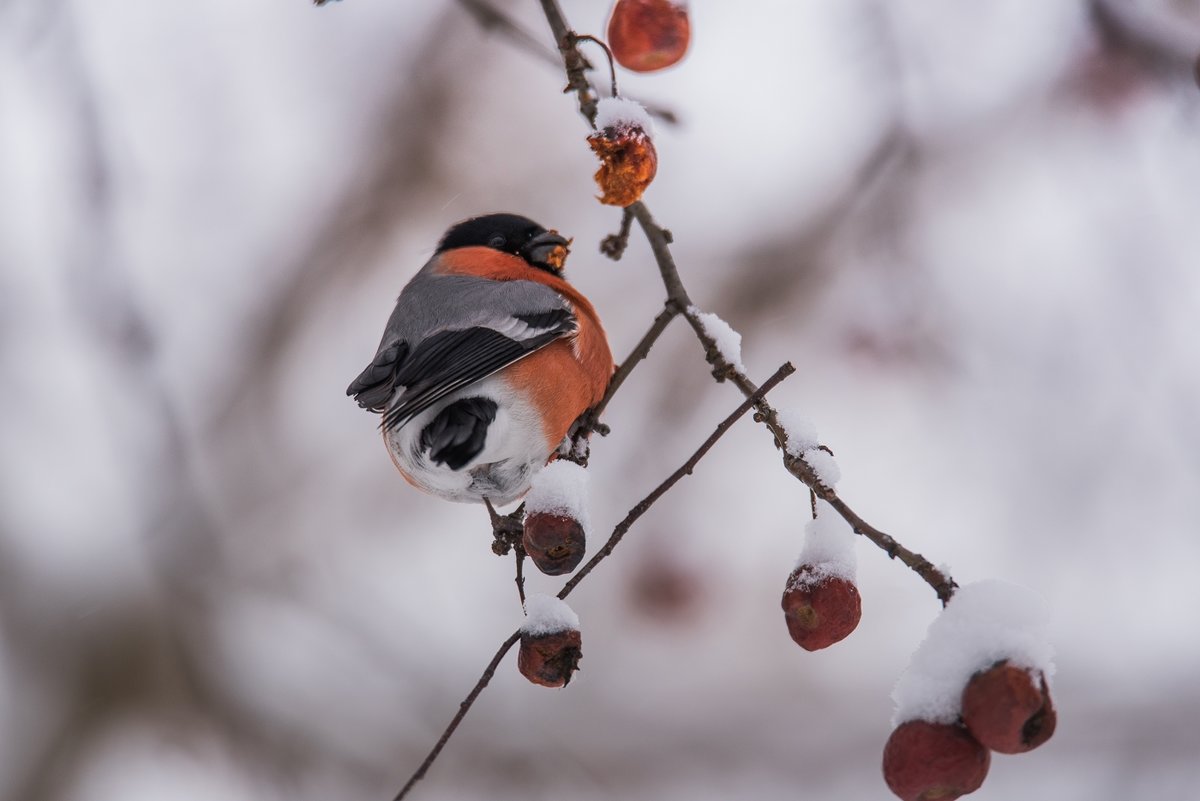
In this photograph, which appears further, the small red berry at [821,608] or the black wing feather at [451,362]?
the black wing feather at [451,362]

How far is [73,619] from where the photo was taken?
11.7 feet

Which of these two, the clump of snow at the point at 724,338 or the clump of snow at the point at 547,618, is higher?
the clump of snow at the point at 724,338

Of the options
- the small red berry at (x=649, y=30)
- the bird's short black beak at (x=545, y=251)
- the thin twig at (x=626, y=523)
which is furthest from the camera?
the bird's short black beak at (x=545, y=251)

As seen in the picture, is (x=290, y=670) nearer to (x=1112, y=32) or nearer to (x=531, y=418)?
(x=531, y=418)

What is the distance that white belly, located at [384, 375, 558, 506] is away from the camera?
1946mm

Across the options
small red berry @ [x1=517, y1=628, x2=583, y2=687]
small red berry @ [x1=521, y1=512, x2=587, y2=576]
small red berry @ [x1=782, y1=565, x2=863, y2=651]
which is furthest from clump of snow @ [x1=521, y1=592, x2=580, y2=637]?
small red berry @ [x1=782, y1=565, x2=863, y2=651]

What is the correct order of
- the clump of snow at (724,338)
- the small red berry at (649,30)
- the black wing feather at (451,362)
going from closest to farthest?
the clump of snow at (724,338)
the small red berry at (649,30)
the black wing feather at (451,362)

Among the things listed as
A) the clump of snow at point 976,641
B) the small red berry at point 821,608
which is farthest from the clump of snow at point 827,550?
the clump of snow at point 976,641

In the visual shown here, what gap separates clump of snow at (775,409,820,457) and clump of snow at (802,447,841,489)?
0.06ft

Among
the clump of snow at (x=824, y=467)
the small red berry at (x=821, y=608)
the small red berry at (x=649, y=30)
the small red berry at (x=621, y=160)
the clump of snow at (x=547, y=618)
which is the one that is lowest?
the clump of snow at (x=547, y=618)

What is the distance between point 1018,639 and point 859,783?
2.90 m

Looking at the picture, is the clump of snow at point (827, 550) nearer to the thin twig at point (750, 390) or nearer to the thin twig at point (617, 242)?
the thin twig at point (750, 390)

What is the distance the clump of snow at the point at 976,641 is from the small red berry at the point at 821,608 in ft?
0.56

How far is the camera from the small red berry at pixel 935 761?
116 cm
